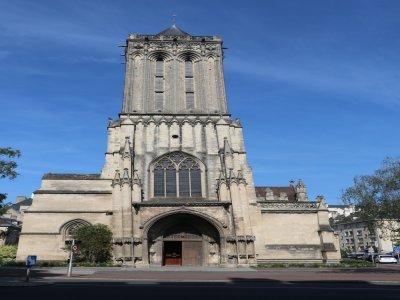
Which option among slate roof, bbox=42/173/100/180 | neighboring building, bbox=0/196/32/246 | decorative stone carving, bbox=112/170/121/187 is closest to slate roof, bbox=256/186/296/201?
decorative stone carving, bbox=112/170/121/187

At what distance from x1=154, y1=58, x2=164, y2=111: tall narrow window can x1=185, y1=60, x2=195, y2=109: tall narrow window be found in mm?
2701

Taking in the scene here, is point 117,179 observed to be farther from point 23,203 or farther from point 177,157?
point 23,203

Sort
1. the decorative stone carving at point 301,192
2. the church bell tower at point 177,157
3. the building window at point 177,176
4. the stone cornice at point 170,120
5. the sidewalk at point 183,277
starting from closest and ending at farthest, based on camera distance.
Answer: the sidewalk at point 183,277 < the church bell tower at point 177,157 < the building window at point 177,176 < the stone cornice at point 170,120 < the decorative stone carving at point 301,192

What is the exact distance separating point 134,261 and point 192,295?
1840cm

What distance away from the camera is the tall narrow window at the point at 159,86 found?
38.8 meters

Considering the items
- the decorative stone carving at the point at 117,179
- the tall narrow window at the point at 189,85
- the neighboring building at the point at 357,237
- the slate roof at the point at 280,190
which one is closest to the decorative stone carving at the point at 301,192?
the slate roof at the point at 280,190

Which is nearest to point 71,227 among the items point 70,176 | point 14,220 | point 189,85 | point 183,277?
point 70,176

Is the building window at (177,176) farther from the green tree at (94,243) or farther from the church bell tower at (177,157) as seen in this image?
the green tree at (94,243)

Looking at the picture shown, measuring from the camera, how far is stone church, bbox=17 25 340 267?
96.9 feet

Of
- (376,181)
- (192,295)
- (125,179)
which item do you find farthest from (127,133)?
(192,295)

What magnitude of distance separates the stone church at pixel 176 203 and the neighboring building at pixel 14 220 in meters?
8.85

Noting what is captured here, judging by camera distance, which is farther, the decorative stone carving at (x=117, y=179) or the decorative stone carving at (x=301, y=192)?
the decorative stone carving at (x=301, y=192)

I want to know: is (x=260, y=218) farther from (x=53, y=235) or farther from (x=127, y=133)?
(x=53, y=235)

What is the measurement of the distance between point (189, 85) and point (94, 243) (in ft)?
67.6
